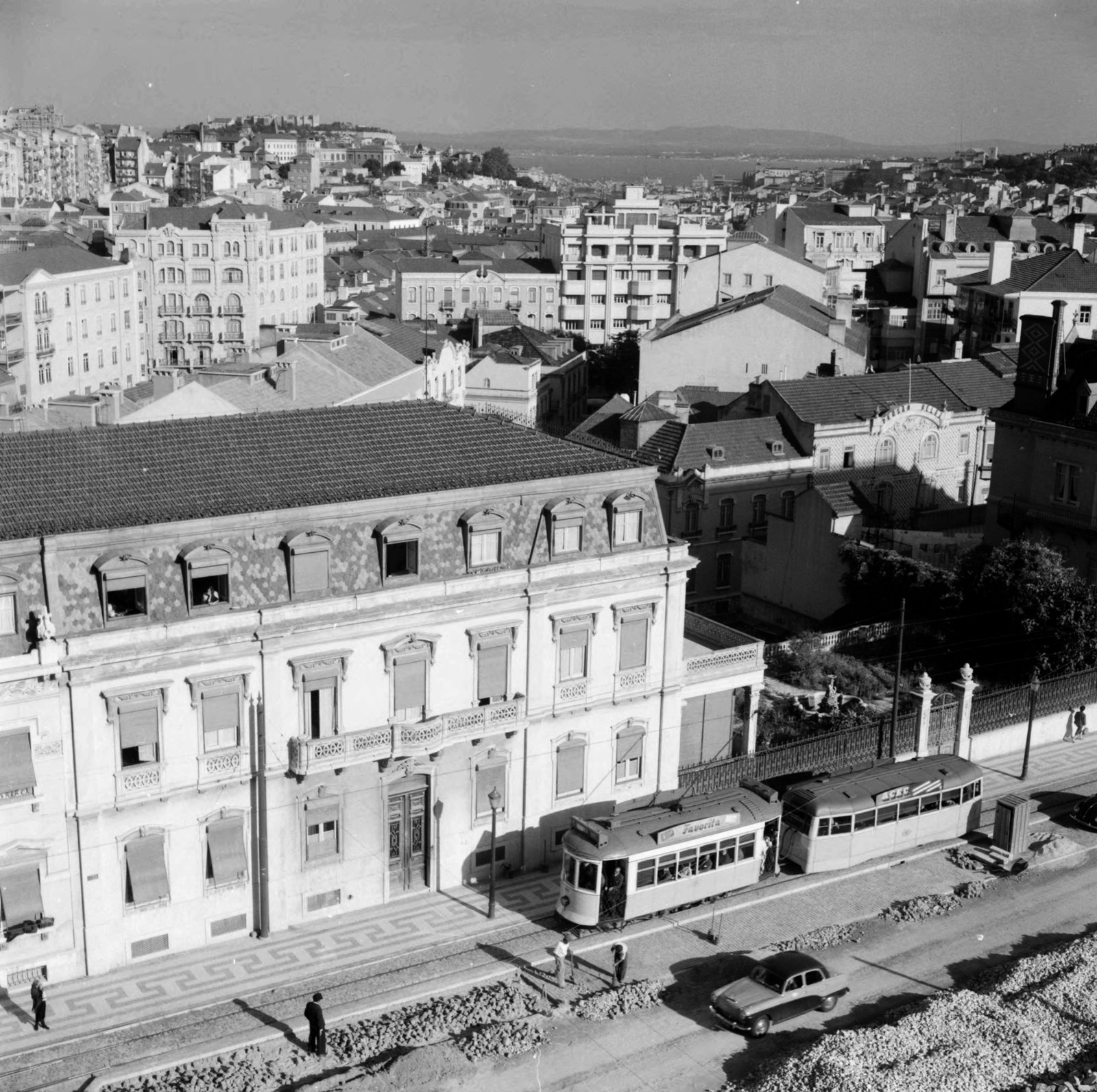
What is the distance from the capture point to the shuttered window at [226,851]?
35.7 metres

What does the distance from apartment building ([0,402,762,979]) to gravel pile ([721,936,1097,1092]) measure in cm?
1134

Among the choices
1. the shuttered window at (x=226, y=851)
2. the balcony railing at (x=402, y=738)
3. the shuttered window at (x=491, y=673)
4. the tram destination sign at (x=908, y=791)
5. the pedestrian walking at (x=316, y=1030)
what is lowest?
the pedestrian walking at (x=316, y=1030)

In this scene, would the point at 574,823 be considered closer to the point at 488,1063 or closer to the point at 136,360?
the point at 488,1063

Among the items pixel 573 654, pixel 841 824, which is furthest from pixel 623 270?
pixel 841 824

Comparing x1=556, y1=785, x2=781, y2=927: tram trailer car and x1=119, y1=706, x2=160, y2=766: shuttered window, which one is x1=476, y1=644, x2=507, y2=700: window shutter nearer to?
x1=556, y1=785, x2=781, y2=927: tram trailer car

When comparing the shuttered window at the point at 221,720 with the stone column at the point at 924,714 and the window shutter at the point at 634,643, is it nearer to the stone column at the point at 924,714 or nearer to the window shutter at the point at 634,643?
the window shutter at the point at 634,643

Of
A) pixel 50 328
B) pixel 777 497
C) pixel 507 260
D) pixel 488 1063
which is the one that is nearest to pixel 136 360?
Answer: pixel 50 328

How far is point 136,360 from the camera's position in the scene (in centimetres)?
12088

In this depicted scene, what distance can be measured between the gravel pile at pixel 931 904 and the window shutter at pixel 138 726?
19.0 m

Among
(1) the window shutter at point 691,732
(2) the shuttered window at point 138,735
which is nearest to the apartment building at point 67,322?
(1) the window shutter at point 691,732

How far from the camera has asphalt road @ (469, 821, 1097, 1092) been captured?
102ft

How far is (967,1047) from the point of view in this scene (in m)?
31.0

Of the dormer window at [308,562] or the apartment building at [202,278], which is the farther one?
the apartment building at [202,278]

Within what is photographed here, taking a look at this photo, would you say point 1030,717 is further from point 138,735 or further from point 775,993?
point 138,735
